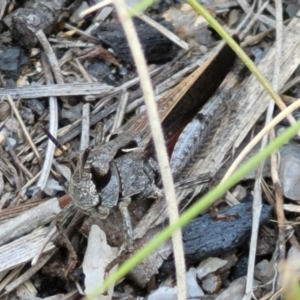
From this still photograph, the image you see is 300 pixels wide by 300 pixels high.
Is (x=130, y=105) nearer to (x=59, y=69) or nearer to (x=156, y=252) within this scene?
(x=59, y=69)

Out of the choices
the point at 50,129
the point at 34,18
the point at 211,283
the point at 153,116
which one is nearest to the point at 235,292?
the point at 211,283

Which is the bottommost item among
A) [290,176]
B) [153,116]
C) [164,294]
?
[164,294]

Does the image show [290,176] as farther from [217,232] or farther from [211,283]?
[211,283]

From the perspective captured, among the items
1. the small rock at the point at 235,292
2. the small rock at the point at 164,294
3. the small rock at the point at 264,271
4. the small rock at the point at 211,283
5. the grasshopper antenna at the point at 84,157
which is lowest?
the small rock at the point at 164,294

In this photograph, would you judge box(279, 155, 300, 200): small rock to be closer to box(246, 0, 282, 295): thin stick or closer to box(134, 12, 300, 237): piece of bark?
box(246, 0, 282, 295): thin stick

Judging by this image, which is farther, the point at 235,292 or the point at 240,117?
the point at 240,117

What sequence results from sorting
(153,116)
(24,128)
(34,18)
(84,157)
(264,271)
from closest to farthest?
(153,116)
(84,157)
(264,271)
(24,128)
(34,18)

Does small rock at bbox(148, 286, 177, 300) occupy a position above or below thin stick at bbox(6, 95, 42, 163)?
below

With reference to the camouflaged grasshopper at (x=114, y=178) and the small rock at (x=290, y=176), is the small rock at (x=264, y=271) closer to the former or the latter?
the small rock at (x=290, y=176)

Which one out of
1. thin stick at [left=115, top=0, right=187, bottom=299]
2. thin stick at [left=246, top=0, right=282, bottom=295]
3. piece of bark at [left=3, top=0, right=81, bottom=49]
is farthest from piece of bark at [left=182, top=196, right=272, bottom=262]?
piece of bark at [left=3, top=0, right=81, bottom=49]

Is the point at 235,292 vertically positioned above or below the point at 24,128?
below

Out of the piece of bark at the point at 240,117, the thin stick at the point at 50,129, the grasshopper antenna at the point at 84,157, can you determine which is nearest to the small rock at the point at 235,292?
the piece of bark at the point at 240,117

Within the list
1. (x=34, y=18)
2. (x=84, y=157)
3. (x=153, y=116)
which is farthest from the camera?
(x=34, y=18)
